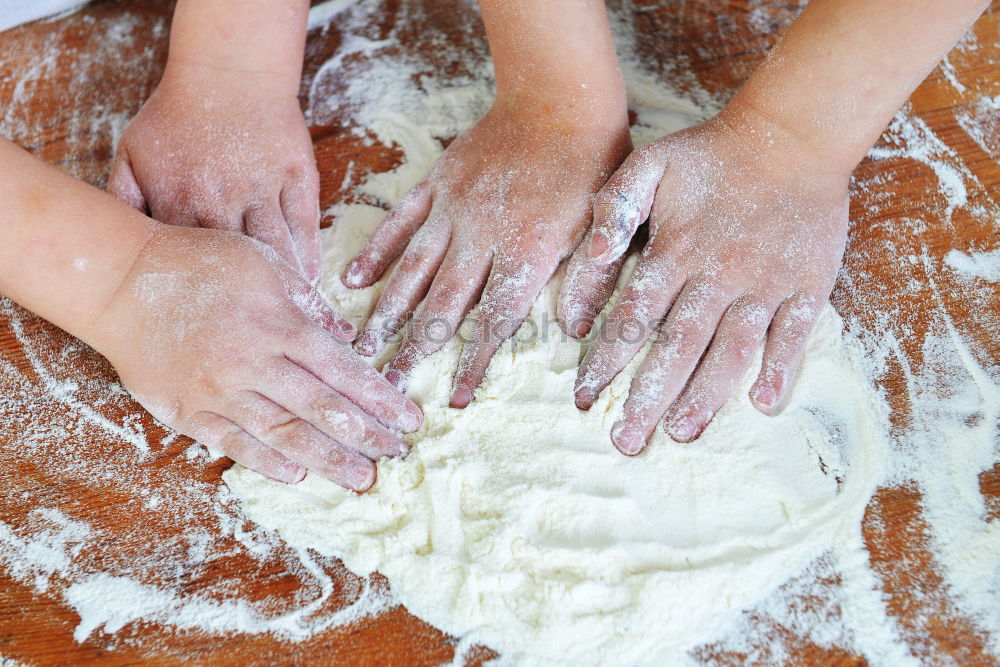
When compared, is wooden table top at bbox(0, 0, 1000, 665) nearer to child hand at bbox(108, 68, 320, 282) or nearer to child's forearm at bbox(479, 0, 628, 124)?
child hand at bbox(108, 68, 320, 282)

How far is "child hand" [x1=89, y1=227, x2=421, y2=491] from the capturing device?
88 cm

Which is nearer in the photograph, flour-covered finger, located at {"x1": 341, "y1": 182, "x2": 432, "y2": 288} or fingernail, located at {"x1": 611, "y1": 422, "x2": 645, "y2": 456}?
fingernail, located at {"x1": 611, "y1": 422, "x2": 645, "y2": 456}

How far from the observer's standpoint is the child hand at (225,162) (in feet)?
3.50

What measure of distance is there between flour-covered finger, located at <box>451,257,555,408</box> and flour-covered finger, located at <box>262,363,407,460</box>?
10 centimetres

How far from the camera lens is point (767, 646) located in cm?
76

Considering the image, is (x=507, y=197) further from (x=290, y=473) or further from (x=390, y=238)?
(x=290, y=473)

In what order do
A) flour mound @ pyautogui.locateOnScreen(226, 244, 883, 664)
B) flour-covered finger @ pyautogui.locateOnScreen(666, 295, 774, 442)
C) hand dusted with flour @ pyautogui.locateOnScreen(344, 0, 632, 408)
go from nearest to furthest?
flour mound @ pyautogui.locateOnScreen(226, 244, 883, 664) < flour-covered finger @ pyautogui.locateOnScreen(666, 295, 774, 442) < hand dusted with flour @ pyautogui.locateOnScreen(344, 0, 632, 408)

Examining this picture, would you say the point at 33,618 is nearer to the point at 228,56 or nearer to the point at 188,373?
the point at 188,373

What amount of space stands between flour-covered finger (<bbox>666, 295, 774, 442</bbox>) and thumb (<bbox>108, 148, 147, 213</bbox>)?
819 mm

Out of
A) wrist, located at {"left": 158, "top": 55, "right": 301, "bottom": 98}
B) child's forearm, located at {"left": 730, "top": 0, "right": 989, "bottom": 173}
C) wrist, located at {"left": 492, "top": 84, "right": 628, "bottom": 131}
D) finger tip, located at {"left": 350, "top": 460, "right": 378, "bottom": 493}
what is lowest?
finger tip, located at {"left": 350, "top": 460, "right": 378, "bottom": 493}

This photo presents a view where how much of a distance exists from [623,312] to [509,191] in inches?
9.6

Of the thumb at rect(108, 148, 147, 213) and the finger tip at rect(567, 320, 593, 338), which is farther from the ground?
the finger tip at rect(567, 320, 593, 338)

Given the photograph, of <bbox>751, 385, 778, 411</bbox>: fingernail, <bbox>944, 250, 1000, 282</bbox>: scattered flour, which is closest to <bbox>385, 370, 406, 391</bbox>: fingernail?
<bbox>751, 385, 778, 411</bbox>: fingernail

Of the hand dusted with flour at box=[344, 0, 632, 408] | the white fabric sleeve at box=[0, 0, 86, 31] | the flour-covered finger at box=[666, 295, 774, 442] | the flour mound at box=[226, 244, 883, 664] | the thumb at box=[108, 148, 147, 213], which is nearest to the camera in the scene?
the flour mound at box=[226, 244, 883, 664]
